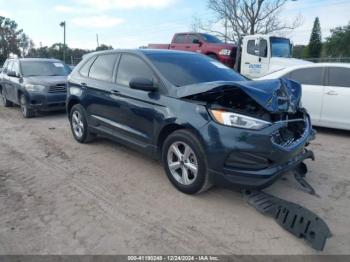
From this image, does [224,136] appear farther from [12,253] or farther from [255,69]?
[255,69]

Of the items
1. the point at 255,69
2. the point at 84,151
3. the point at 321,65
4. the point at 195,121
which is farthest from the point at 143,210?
the point at 255,69

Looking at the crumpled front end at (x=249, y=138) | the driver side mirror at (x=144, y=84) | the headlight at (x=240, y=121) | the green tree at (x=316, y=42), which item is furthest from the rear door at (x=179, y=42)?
the green tree at (x=316, y=42)

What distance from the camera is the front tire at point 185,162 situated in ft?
11.6

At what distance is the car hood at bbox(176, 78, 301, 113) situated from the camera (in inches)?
133

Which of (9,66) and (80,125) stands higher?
(9,66)

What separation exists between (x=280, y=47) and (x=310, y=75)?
614cm

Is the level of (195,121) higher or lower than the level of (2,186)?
higher

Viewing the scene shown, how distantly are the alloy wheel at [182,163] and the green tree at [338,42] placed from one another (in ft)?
156

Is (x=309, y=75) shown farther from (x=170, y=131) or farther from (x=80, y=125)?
(x=80, y=125)

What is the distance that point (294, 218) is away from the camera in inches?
124

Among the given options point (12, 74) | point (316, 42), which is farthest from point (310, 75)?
point (316, 42)

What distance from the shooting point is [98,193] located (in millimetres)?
3922

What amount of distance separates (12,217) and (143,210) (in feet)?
4.63

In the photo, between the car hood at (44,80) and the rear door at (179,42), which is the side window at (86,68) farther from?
the rear door at (179,42)
